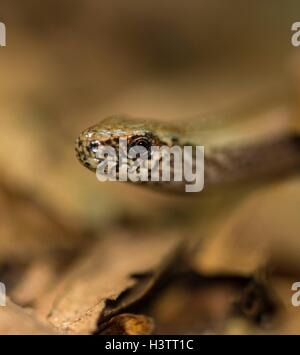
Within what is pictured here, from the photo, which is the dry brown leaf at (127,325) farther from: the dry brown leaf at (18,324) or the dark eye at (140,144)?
the dark eye at (140,144)

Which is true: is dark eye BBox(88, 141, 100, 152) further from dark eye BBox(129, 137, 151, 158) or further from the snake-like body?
the snake-like body

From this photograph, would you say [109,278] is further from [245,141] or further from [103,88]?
[103,88]

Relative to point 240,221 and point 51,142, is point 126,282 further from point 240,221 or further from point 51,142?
point 51,142

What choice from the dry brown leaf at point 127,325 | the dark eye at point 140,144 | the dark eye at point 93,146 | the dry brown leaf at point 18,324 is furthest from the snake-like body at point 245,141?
the dry brown leaf at point 18,324

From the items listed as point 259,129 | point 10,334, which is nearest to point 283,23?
point 259,129

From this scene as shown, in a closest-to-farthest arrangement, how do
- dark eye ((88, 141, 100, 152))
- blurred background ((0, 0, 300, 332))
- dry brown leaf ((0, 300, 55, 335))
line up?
1. dry brown leaf ((0, 300, 55, 335))
2. dark eye ((88, 141, 100, 152))
3. blurred background ((0, 0, 300, 332))

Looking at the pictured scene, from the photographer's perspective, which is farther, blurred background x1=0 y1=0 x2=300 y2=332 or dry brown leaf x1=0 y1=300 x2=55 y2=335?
blurred background x1=0 y1=0 x2=300 y2=332

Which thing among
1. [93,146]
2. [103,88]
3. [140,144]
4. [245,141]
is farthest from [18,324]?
[103,88]

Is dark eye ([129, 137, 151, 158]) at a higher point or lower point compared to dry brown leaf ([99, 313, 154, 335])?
higher

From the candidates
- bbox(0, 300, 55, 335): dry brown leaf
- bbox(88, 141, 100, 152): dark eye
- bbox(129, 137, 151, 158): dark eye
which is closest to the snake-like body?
bbox(129, 137, 151, 158): dark eye
